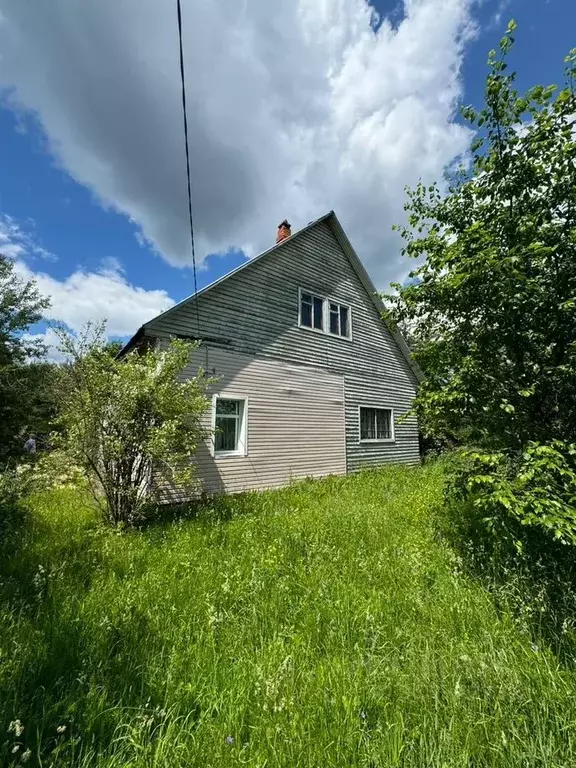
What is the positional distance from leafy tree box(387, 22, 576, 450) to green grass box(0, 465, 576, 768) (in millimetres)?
1969

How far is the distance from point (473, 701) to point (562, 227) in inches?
176

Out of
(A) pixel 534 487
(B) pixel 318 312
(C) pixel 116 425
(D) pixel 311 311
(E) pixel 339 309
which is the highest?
(E) pixel 339 309

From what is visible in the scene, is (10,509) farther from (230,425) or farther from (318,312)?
(318,312)

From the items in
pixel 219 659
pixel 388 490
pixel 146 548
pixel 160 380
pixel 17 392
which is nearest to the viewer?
pixel 219 659

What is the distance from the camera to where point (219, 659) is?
286 centimetres

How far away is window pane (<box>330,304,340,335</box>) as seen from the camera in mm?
A: 13812

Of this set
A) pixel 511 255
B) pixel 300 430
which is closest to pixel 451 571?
pixel 511 255

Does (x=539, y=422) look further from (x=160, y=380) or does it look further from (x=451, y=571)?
(x=160, y=380)

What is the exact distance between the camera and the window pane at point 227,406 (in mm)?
9972

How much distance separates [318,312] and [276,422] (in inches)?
183

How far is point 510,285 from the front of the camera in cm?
378

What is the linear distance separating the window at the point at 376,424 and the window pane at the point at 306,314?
417cm

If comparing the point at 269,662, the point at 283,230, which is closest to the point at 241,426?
the point at 269,662

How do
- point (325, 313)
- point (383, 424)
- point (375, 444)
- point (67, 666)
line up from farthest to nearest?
point (383, 424) → point (375, 444) → point (325, 313) → point (67, 666)
